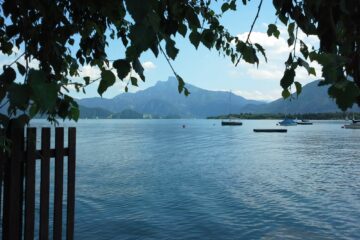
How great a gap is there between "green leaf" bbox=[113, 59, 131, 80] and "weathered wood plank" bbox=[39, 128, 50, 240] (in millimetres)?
5320

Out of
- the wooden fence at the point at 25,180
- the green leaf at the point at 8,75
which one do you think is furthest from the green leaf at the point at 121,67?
the wooden fence at the point at 25,180

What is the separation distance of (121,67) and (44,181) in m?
5.81

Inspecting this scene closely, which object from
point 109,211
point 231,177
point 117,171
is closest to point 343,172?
point 231,177

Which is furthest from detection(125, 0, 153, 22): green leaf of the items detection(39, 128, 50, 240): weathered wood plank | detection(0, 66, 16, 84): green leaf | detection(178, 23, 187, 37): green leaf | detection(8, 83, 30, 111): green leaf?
detection(39, 128, 50, 240): weathered wood plank

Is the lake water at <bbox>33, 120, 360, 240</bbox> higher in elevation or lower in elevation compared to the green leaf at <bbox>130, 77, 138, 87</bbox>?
lower

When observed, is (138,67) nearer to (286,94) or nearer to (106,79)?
(106,79)

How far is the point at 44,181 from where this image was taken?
683cm

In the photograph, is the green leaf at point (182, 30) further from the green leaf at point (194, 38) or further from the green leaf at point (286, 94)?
the green leaf at point (286, 94)

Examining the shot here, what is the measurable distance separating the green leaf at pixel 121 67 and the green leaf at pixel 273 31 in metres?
1.90

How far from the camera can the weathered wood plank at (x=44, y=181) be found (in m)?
6.63

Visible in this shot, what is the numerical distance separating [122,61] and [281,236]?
586 inches

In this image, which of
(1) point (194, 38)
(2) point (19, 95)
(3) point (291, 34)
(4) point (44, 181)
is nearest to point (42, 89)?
(2) point (19, 95)

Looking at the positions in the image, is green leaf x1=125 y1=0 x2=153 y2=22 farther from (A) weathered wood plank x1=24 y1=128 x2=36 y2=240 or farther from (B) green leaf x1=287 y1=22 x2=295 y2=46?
(A) weathered wood plank x1=24 y1=128 x2=36 y2=240

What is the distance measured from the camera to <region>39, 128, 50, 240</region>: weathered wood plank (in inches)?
261
